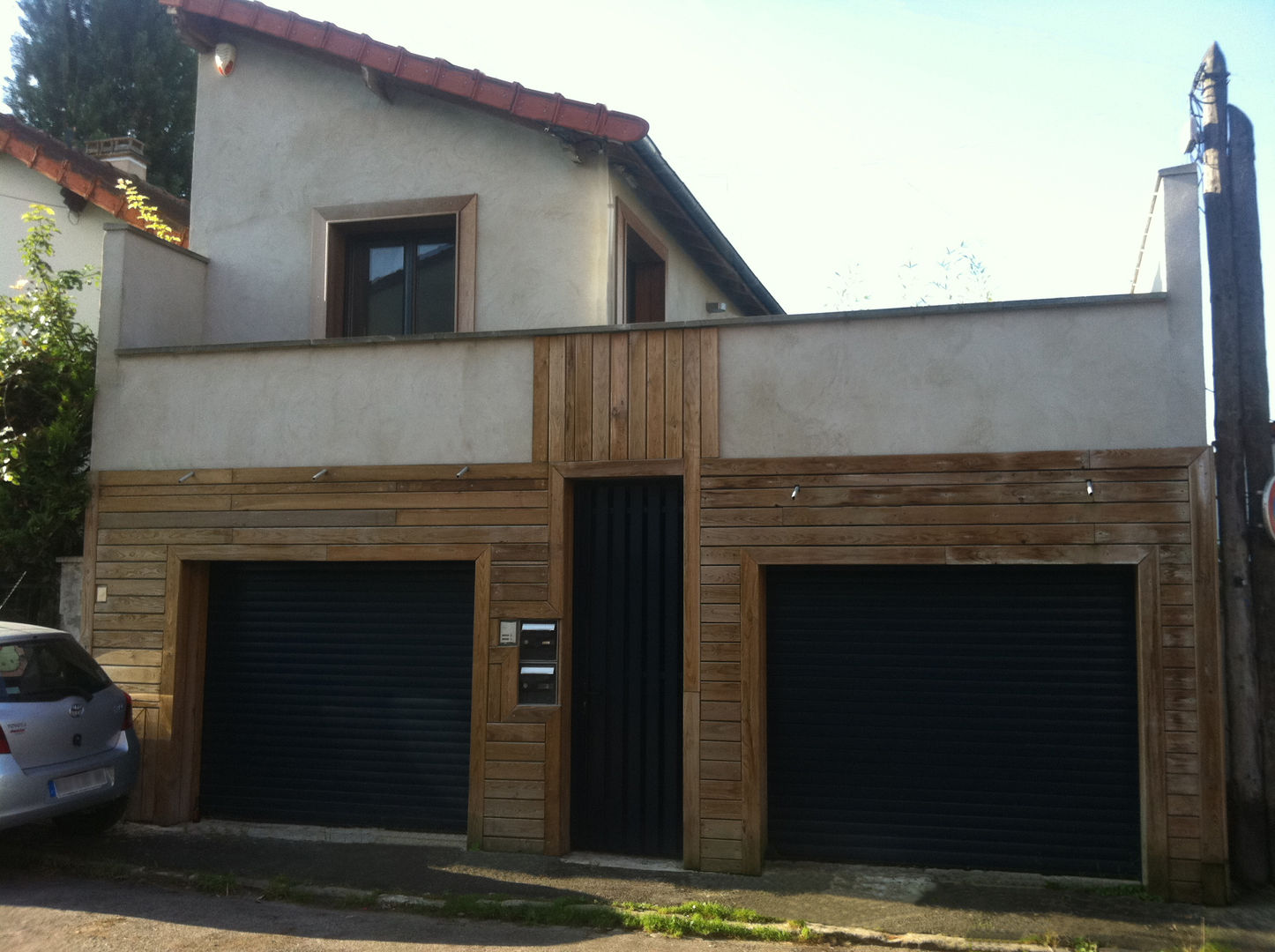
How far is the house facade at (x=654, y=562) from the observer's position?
7.75m

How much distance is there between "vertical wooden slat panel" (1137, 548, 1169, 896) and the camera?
734 centimetres

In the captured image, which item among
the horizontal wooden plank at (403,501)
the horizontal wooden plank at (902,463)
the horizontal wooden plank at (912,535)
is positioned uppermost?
the horizontal wooden plank at (902,463)

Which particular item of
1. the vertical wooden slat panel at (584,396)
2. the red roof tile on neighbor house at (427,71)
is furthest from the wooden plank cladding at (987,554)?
the red roof tile on neighbor house at (427,71)

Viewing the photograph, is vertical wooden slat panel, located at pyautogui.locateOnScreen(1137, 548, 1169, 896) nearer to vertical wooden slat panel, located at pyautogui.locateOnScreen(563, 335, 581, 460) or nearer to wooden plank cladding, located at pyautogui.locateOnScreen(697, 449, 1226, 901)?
wooden plank cladding, located at pyautogui.locateOnScreen(697, 449, 1226, 901)

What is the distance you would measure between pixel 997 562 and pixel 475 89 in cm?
617

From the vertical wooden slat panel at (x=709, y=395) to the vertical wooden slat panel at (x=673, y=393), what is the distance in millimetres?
162

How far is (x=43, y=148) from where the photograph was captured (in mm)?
13820

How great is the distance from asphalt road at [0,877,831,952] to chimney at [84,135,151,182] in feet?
38.7

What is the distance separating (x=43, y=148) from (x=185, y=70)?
55.0ft

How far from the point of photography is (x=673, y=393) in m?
8.54

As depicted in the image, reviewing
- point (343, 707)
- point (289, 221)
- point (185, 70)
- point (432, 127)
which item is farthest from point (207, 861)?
point (185, 70)

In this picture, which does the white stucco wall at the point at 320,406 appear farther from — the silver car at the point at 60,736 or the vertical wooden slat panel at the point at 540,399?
the silver car at the point at 60,736

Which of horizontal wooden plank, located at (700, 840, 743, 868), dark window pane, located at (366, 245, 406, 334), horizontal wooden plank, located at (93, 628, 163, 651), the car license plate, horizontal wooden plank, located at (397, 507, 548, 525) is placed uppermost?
dark window pane, located at (366, 245, 406, 334)

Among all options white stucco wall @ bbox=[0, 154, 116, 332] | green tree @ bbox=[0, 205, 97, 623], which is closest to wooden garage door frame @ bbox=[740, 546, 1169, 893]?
green tree @ bbox=[0, 205, 97, 623]
